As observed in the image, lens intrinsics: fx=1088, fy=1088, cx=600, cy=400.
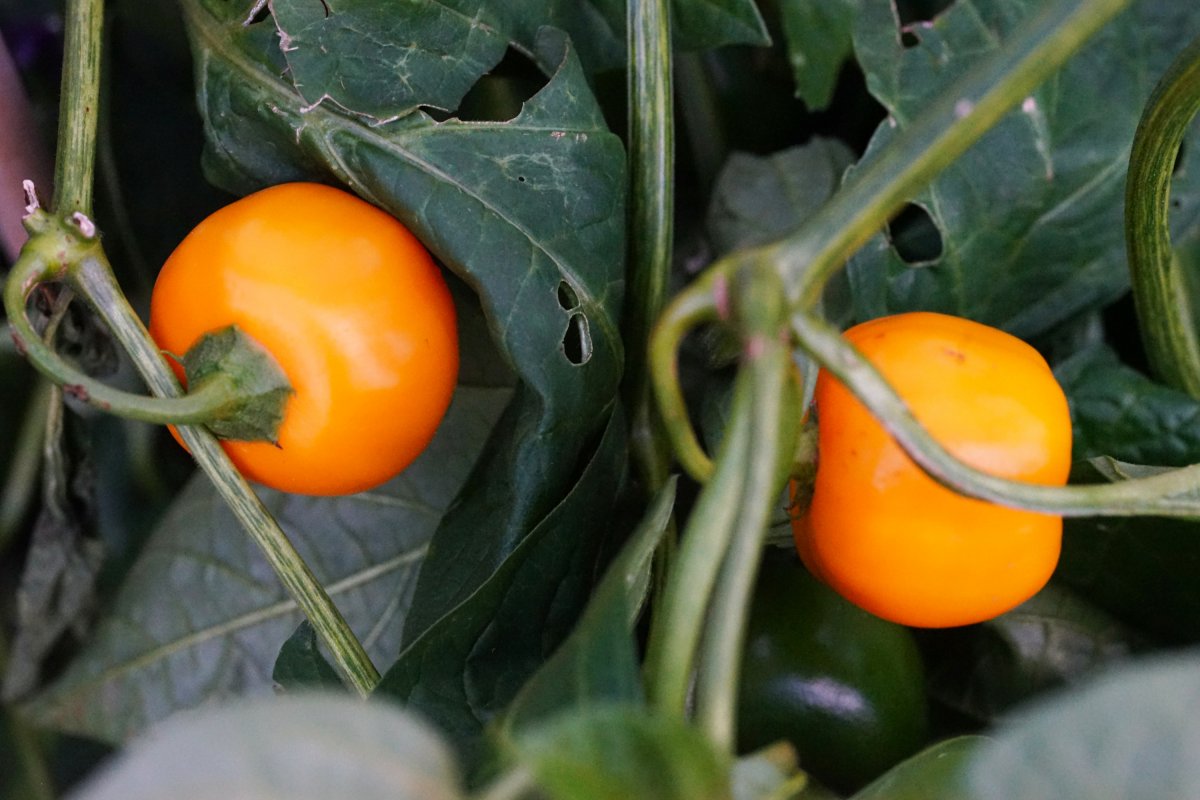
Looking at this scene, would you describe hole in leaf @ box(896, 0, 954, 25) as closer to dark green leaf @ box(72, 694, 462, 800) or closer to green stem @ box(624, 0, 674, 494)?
green stem @ box(624, 0, 674, 494)

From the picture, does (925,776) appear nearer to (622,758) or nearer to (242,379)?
(622,758)

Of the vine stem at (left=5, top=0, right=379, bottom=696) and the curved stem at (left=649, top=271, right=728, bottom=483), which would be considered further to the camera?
the vine stem at (left=5, top=0, right=379, bottom=696)

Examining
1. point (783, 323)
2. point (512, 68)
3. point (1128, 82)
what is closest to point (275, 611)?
point (512, 68)

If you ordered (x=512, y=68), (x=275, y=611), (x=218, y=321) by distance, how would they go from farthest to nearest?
1. (x=275, y=611)
2. (x=512, y=68)
3. (x=218, y=321)

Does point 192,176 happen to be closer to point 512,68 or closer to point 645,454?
point 512,68

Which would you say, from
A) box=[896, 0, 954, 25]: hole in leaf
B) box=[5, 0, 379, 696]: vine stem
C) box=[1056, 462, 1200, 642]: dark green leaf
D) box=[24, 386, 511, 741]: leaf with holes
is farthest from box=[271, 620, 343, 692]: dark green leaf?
box=[896, 0, 954, 25]: hole in leaf

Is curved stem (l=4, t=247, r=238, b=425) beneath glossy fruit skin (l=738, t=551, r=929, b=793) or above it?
above

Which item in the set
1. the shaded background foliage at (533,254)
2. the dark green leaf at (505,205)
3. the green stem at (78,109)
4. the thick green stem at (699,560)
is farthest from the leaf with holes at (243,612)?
the thick green stem at (699,560)

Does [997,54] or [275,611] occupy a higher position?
[997,54]
